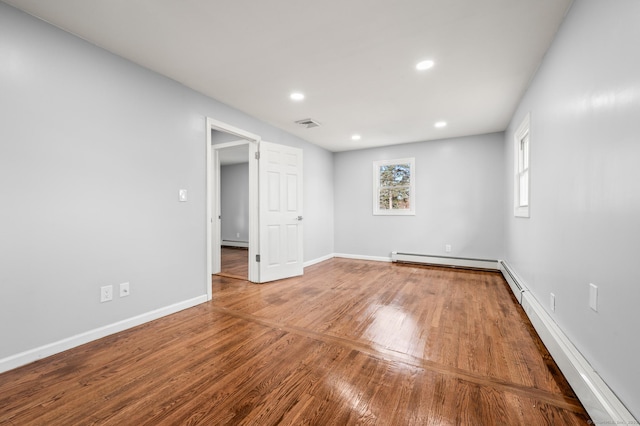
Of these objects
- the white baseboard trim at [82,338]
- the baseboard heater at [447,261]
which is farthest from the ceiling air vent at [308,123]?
the baseboard heater at [447,261]

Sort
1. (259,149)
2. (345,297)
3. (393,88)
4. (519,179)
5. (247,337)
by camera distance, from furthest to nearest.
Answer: (259,149) → (519,179) → (345,297) → (393,88) → (247,337)

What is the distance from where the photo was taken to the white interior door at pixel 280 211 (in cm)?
413

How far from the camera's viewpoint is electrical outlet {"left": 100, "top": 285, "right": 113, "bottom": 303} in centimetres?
234

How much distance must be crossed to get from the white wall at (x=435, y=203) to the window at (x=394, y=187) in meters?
0.11

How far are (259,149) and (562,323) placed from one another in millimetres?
3876

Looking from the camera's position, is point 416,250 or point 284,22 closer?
point 284,22

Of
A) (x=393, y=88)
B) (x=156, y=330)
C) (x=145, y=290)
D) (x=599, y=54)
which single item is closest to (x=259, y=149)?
(x=393, y=88)

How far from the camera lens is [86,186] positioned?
2244 millimetres

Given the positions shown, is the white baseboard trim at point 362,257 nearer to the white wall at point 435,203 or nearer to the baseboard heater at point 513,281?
the white wall at point 435,203

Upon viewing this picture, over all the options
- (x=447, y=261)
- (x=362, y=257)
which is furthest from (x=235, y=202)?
(x=447, y=261)

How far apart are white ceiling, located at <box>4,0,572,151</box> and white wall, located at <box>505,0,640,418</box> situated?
452 millimetres

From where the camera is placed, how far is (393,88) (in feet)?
10.3

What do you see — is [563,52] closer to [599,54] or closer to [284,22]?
[599,54]

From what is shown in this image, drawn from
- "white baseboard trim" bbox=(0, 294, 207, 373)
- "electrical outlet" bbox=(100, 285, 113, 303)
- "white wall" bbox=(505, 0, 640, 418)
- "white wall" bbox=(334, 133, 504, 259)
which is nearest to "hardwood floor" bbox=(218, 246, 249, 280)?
"white baseboard trim" bbox=(0, 294, 207, 373)
